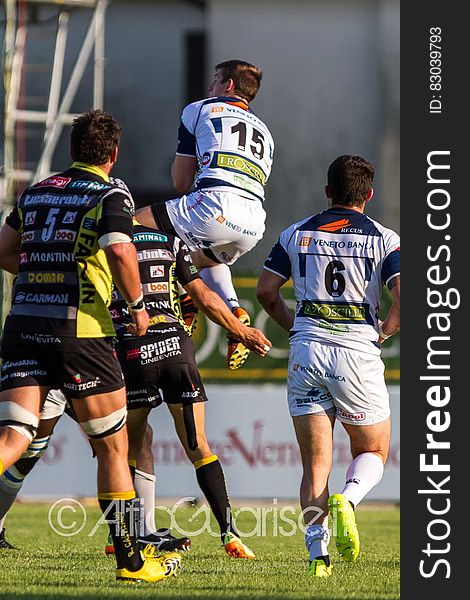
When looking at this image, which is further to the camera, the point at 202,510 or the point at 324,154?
the point at 324,154

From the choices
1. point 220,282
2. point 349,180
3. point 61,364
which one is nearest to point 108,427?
point 61,364

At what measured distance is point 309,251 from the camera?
7230 mm

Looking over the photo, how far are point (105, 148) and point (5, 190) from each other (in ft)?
29.2

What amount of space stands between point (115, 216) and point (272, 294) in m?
1.43

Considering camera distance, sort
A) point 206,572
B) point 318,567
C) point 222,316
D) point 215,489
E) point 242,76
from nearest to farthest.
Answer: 1. point 318,567
2. point 206,572
3. point 222,316
4. point 215,489
5. point 242,76

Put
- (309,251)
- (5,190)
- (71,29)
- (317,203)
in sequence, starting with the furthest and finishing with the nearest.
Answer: (71,29)
(317,203)
(5,190)
(309,251)


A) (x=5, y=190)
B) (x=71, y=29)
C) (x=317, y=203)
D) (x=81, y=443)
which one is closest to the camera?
(x=81, y=443)

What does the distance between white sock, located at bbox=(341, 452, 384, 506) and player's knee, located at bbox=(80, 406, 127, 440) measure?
1300 millimetres

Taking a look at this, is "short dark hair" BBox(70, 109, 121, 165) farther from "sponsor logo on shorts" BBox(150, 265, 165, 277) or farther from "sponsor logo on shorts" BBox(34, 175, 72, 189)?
"sponsor logo on shorts" BBox(150, 265, 165, 277)

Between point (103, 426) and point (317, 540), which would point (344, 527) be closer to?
point (317, 540)

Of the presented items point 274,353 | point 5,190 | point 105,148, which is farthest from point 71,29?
point 105,148

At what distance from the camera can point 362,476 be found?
23.3 feet

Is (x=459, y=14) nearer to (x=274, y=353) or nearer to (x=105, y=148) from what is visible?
(x=105, y=148)

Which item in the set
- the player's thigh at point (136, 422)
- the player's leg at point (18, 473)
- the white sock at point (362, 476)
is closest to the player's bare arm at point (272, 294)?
the white sock at point (362, 476)
